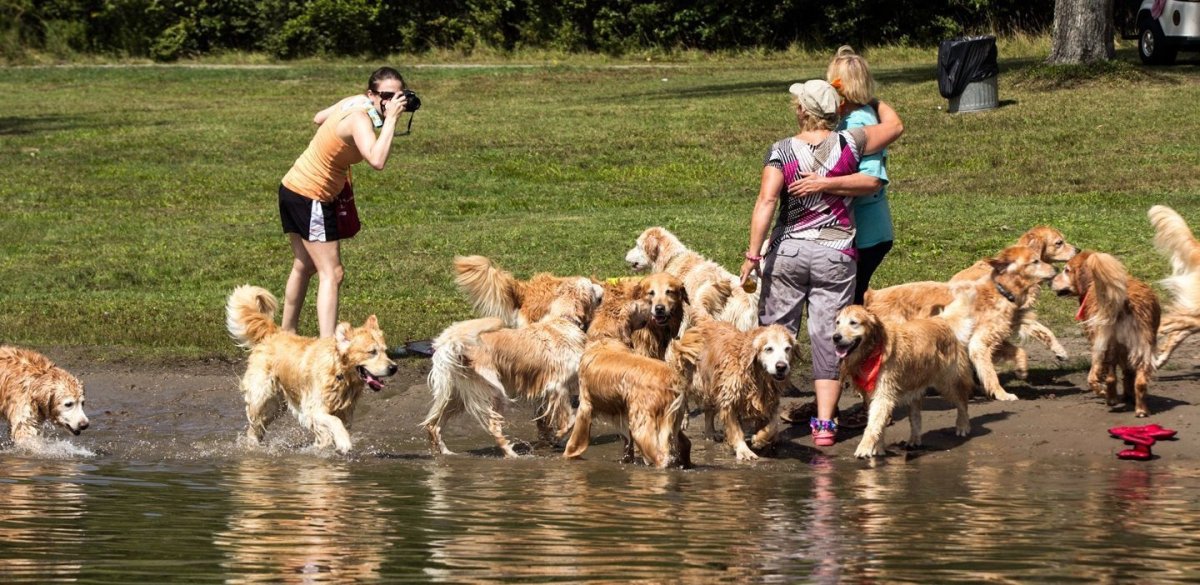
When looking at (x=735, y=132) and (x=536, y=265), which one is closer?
(x=536, y=265)

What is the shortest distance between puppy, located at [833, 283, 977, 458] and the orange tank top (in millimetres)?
3329

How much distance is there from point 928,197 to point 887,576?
12417 mm

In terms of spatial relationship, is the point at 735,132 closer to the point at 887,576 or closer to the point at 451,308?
the point at 451,308

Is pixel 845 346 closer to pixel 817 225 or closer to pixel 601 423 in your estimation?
pixel 817 225

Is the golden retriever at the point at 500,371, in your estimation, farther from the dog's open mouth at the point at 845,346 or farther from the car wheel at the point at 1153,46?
the car wheel at the point at 1153,46

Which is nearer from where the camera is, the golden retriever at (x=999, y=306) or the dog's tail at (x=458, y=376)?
the dog's tail at (x=458, y=376)

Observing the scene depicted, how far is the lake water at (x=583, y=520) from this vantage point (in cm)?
596

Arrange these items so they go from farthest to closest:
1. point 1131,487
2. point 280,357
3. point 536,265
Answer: point 536,265, point 280,357, point 1131,487

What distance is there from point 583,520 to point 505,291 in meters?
3.26

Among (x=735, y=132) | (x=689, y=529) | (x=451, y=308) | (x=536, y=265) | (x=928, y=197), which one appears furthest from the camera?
(x=735, y=132)

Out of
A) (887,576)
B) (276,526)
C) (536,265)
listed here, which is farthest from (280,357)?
(536,265)

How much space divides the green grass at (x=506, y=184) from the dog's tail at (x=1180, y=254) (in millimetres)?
1768

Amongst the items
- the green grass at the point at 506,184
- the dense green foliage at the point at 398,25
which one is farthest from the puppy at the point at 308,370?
the dense green foliage at the point at 398,25

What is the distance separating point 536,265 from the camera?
14812 mm
